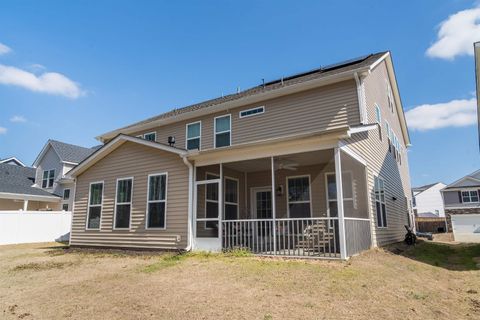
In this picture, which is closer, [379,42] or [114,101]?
[379,42]

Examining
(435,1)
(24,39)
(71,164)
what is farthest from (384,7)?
(71,164)

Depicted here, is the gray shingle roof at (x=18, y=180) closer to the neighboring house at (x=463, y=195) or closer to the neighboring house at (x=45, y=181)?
the neighboring house at (x=45, y=181)

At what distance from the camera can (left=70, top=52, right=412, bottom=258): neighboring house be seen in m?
9.44

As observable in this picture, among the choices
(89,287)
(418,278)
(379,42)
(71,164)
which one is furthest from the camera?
(71,164)

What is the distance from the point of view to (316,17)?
41.8 ft

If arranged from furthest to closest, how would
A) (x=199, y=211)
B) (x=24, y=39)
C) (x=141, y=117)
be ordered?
(x=141, y=117) → (x=24, y=39) → (x=199, y=211)

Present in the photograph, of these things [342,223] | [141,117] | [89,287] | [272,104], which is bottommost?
[89,287]

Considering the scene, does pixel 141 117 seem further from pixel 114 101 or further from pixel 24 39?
pixel 24 39

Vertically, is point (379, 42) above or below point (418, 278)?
above

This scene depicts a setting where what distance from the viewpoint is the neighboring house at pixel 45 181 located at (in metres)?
22.1

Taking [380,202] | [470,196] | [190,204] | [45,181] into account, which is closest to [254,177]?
[190,204]

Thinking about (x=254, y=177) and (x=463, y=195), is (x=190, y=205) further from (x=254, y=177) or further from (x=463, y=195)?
(x=463, y=195)

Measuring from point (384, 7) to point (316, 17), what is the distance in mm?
2501

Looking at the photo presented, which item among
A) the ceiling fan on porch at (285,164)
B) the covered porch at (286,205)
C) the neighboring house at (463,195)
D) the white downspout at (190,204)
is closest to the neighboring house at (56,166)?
the covered porch at (286,205)
